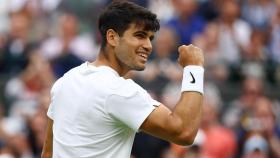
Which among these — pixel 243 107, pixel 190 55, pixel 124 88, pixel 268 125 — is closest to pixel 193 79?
pixel 190 55

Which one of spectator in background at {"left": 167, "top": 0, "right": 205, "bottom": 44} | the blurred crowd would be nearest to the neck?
the blurred crowd

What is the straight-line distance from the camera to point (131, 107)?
5.46 metres

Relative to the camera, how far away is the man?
546 cm

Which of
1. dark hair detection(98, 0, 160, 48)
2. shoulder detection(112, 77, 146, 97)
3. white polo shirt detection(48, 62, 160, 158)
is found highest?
dark hair detection(98, 0, 160, 48)

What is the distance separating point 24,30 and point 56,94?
28.7 ft

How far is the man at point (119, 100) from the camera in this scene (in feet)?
17.9

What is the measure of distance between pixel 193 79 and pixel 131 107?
15.9 inches

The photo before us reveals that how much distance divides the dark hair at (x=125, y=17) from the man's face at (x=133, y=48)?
0.11ft

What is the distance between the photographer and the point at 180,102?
548 cm

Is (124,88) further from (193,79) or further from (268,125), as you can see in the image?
(268,125)

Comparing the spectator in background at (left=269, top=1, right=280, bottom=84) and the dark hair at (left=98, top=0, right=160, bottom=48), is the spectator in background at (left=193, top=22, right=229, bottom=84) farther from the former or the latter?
the dark hair at (left=98, top=0, right=160, bottom=48)

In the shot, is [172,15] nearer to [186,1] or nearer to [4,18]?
[186,1]

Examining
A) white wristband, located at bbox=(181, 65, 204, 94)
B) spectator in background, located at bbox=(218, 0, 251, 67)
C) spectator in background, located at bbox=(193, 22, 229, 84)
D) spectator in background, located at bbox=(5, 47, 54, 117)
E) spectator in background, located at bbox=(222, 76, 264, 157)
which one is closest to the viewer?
white wristband, located at bbox=(181, 65, 204, 94)

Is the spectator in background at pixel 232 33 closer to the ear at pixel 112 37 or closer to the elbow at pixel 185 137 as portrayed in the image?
the ear at pixel 112 37
